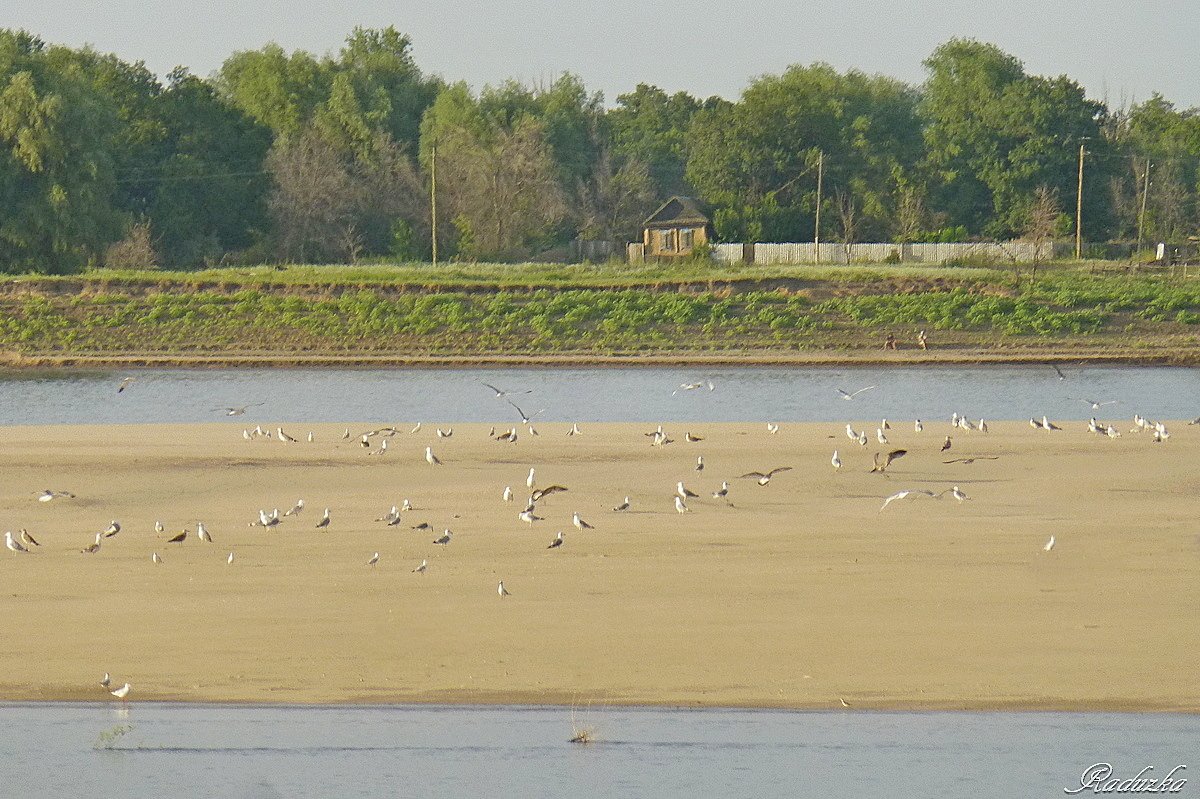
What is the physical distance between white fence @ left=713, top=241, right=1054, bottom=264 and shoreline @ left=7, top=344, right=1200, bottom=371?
79.8 ft

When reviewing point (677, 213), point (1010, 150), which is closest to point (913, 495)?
point (677, 213)

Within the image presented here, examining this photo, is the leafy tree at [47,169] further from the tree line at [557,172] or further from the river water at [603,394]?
the river water at [603,394]

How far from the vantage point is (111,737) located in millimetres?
11266

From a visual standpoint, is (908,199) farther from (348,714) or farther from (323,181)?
(348,714)

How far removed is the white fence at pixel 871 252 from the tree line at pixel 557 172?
6.22 ft

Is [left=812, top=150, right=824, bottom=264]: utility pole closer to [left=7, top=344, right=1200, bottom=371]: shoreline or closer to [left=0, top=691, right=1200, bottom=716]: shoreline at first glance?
[left=7, top=344, right=1200, bottom=371]: shoreline

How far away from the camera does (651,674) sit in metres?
12.3

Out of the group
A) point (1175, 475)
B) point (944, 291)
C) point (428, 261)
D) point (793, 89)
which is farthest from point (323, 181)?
point (1175, 475)

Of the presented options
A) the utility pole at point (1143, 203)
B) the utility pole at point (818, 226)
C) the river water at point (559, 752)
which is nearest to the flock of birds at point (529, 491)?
the river water at point (559, 752)

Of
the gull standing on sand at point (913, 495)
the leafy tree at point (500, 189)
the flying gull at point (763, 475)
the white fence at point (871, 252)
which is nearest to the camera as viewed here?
the gull standing on sand at point (913, 495)

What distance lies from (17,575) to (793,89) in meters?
73.7

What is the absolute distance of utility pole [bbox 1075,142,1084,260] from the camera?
254 feet

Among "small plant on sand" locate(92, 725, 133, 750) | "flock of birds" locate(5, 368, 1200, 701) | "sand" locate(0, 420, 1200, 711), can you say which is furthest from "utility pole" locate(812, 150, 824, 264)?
"small plant on sand" locate(92, 725, 133, 750)

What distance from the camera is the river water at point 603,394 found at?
3166 cm
